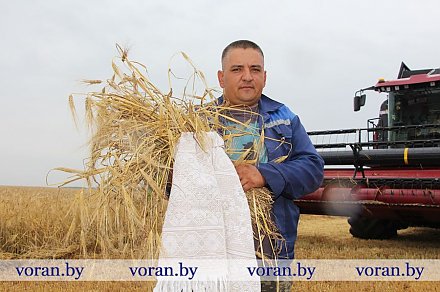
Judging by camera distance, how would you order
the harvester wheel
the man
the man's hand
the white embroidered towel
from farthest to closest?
the harvester wheel → the man → the man's hand → the white embroidered towel

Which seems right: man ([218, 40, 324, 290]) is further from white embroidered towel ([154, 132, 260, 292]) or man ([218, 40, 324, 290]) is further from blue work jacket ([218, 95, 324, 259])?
white embroidered towel ([154, 132, 260, 292])

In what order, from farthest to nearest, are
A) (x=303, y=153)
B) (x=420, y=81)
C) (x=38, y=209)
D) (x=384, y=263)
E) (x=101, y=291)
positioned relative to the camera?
(x=420, y=81), (x=38, y=209), (x=384, y=263), (x=101, y=291), (x=303, y=153)

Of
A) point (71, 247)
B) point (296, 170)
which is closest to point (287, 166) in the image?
point (296, 170)

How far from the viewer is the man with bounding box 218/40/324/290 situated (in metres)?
2.09

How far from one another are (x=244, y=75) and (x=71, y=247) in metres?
4.43

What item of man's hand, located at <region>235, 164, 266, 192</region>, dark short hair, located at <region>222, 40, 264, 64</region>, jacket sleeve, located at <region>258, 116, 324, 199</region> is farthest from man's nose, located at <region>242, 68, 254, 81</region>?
man's hand, located at <region>235, 164, 266, 192</region>

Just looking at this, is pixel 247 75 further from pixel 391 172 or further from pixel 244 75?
pixel 391 172

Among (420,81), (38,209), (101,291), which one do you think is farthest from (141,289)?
(420,81)

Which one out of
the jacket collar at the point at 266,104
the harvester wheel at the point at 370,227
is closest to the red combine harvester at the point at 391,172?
the harvester wheel at the point at 370,227

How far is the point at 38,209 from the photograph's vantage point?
286 inches

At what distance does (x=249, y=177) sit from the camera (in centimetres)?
196

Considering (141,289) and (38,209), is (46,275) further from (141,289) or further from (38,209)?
(38,209)

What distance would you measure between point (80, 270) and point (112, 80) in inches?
A: 145

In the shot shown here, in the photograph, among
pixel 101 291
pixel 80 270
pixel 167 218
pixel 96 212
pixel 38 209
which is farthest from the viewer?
pixel 38 209
